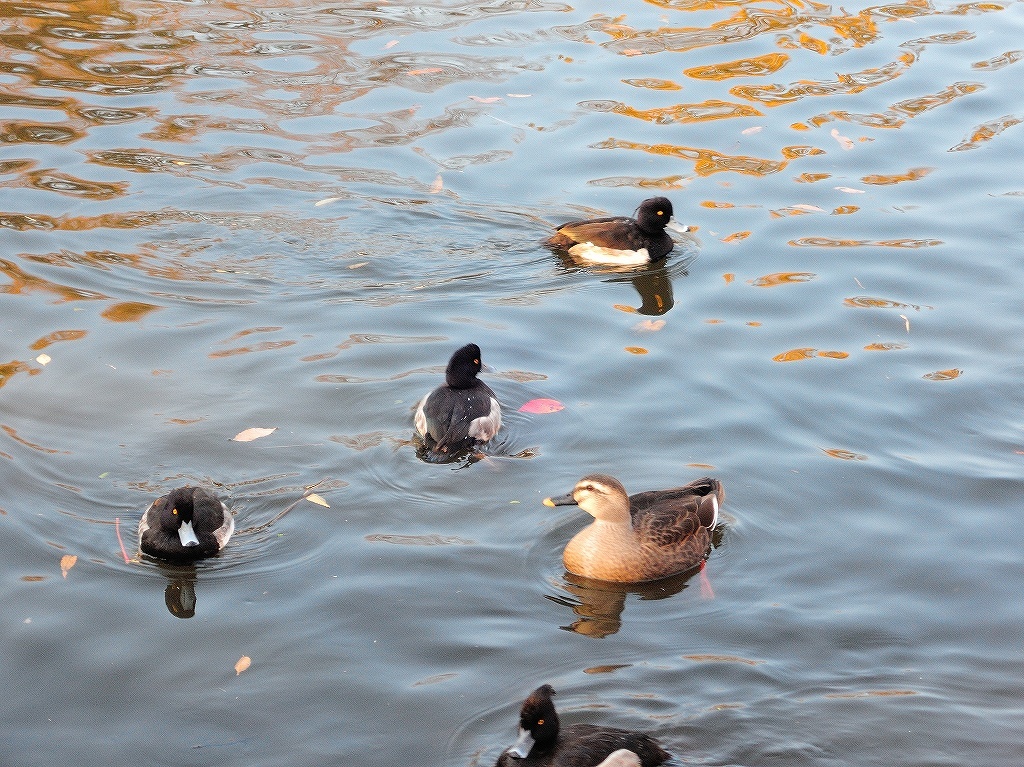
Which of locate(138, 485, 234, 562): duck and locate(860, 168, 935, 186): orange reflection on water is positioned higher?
locate(860, 168, 935, 186): orange reflection on water

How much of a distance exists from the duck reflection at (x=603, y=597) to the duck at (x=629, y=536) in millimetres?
45

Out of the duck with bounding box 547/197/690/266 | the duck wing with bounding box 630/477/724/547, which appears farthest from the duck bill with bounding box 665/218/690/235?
the duck wing with bounding box 630/477/724/547

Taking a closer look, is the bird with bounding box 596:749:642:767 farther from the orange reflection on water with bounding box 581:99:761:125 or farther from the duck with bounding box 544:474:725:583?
the orange reflection on water with bounding box 581:99:761:125

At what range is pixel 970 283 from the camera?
11.7 meters

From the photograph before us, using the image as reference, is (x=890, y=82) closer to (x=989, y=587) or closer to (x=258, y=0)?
(x=258, y=0)

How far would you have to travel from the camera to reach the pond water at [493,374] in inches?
268

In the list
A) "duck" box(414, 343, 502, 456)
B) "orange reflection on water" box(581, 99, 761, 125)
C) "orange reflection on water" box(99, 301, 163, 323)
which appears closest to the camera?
"duck" box(414, 343, 502, 456)

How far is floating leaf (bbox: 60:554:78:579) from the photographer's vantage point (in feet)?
24.9

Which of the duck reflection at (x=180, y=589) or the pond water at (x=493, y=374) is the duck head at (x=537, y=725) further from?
the duck reflection at (x=180, y=589)

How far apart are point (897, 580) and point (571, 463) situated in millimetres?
2398

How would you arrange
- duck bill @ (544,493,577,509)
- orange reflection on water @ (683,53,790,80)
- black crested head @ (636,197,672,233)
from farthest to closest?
orange reflection on water @ (683,53,790,80)
black crested head @ (636,197,672,233)
duck bill @ (544,493,577,509)

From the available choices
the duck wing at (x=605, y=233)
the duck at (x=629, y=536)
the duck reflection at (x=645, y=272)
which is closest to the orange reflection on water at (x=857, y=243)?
the duck reflection at (x=645, y=272)

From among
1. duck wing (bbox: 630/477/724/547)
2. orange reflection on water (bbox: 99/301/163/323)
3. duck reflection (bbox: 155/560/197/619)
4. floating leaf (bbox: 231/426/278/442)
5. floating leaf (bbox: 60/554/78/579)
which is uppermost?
orange reflection on water (bbox: 99/301/163/323)

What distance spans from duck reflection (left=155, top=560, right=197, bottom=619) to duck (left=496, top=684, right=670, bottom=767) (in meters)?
2.33
